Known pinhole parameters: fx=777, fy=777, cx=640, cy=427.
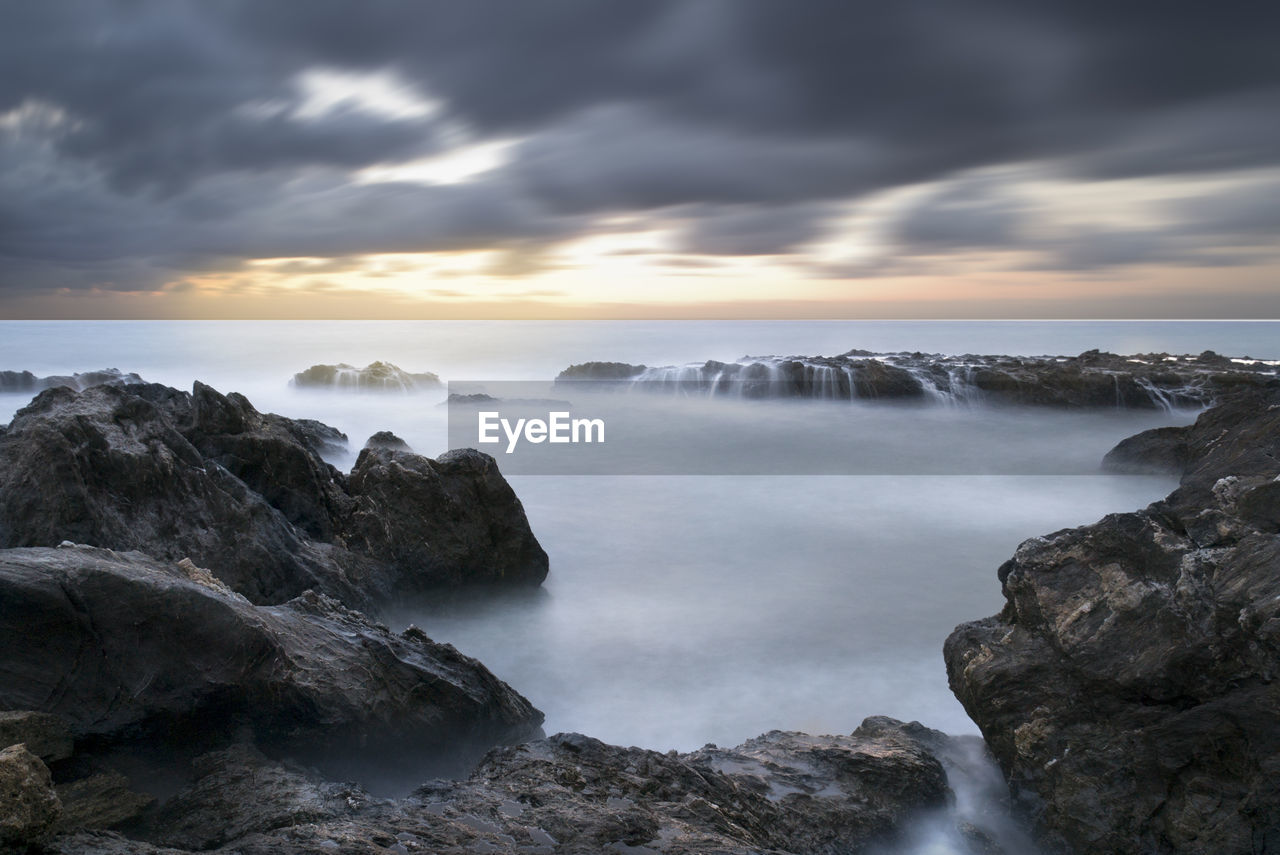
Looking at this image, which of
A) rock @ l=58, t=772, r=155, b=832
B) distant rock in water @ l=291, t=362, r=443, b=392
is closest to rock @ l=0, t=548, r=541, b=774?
rock @ l=58, t=772, r=155, b=832

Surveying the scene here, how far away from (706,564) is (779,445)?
1094 cm

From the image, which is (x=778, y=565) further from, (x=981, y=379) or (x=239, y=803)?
(x=981, y=379)

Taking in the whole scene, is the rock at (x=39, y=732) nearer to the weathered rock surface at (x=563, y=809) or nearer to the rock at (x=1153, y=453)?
the weathered rock surface at (x=563, y=809)

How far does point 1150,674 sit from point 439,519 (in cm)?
654

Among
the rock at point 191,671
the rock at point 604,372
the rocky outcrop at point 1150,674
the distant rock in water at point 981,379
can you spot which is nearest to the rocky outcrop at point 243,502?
the rock at point 191,671

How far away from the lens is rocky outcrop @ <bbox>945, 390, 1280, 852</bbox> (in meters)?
3.56

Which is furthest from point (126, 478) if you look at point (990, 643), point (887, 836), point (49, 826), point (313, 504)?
point (990, 643)

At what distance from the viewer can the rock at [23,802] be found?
228cm

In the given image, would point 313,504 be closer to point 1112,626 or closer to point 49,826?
point 49,826

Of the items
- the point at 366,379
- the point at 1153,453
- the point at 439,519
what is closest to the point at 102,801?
the point at 439,519

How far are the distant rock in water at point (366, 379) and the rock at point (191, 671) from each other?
25643 millimetres

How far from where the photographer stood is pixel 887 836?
4.23 meters

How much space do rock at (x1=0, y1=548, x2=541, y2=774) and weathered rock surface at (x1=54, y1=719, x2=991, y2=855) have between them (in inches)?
12.3

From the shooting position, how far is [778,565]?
1081 centimetres
